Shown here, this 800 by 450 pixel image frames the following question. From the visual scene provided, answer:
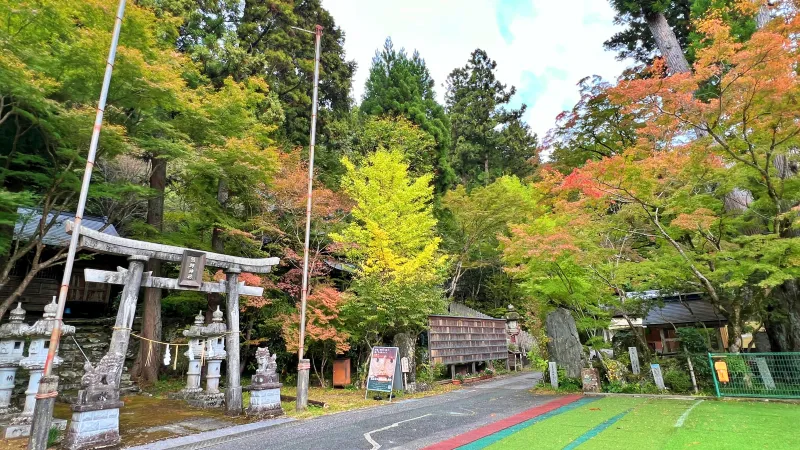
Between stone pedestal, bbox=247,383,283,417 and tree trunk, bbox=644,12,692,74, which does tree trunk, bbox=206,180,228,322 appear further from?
tree trunk, bbox=644,12,692,74

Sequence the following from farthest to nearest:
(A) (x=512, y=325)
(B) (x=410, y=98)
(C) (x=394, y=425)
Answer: (B) (x=410, y=98), (A) (x=512, y=325), (C) (x=394, y=425)

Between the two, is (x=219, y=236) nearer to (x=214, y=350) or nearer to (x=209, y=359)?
(x=214, y=350)

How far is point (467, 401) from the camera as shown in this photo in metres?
10.7

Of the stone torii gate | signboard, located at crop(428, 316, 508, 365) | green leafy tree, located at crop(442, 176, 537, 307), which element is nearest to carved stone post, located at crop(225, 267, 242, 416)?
the stone torii gate

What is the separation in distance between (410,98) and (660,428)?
2122cm

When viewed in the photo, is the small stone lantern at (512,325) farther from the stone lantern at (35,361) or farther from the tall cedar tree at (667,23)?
the stone lantern at (35,361)

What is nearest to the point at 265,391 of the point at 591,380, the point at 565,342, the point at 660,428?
the point at 660,428

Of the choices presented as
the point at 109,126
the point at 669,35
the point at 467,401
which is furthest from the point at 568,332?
the point at 109,126

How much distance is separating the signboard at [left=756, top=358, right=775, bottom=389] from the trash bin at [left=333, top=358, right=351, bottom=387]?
11.6m

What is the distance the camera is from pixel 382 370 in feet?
36.9

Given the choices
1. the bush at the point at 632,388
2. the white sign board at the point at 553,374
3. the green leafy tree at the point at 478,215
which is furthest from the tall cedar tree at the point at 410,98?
the bush at the point at 632,388

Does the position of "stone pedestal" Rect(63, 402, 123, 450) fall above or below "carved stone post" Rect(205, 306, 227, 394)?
below

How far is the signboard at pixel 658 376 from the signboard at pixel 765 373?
2134mm

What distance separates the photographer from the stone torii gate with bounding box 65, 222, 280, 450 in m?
6.15
